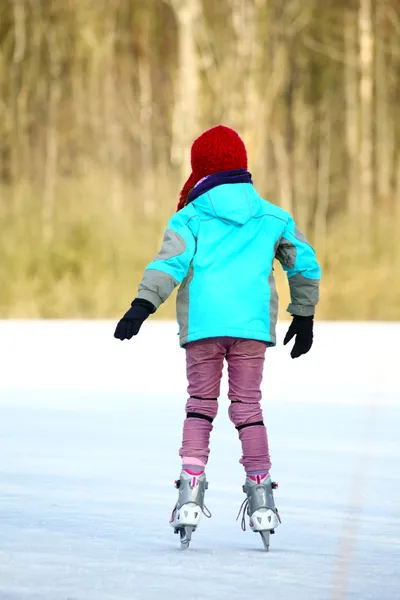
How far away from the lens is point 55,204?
24.8 metres

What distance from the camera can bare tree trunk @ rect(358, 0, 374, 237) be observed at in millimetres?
27203

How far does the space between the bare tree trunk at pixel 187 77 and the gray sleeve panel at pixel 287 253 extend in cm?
1857

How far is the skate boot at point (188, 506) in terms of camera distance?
636 cm

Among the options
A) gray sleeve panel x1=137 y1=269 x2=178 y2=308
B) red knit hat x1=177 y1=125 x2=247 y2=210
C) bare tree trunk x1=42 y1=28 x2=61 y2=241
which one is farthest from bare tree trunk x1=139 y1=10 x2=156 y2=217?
gray sleeve panel x1=137 y1=269 x2=178 y2=308

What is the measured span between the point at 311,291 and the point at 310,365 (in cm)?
854

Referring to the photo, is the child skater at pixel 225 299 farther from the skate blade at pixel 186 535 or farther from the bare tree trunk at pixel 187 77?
the bare tree trunk at pixel 187 77

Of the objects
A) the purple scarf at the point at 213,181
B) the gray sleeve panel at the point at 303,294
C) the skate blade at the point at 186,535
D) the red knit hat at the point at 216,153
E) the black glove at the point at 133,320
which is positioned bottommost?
the skate blade at the point at 186,535

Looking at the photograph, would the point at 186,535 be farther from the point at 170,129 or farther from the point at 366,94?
the point at 170,129

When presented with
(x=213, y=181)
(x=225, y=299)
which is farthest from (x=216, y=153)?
(x=225, y=299)

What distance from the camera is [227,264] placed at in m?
6.55

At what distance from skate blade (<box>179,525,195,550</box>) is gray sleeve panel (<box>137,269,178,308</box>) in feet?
2.46

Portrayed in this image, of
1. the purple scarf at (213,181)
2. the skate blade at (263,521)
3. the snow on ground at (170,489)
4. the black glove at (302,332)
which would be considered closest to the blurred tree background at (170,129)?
the snow on ground at (170,489)

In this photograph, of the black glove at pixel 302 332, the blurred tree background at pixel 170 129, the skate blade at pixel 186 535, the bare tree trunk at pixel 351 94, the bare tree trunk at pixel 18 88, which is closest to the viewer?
the skate blade at pixel 186 535

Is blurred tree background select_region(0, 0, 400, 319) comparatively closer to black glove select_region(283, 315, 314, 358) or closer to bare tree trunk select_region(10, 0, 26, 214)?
bare tree trunk select_region(10, 0, 26, 214)
